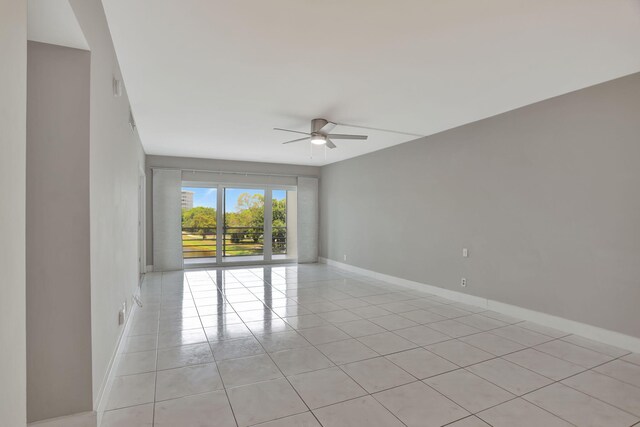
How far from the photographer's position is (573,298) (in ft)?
11.3

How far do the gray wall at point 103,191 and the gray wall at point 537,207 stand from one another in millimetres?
4188

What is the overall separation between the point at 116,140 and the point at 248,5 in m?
1.60

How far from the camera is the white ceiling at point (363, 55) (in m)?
2.11

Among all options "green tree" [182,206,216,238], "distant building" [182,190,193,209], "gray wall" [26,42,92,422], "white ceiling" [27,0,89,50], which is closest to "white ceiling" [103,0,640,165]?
"white ceiling" [27,0,89,50]

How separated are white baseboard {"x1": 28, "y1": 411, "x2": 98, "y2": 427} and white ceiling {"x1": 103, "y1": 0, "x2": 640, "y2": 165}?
7.90 ft

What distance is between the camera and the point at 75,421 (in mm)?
1759

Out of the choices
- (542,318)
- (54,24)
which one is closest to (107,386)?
(54,24)

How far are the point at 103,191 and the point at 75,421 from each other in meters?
1.33

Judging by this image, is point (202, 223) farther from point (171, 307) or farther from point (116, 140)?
point (116, 140)

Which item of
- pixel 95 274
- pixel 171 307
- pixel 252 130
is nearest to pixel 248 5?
pixel 95 274

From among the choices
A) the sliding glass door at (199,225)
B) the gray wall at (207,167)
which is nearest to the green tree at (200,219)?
the sliding glass door at (199,225)

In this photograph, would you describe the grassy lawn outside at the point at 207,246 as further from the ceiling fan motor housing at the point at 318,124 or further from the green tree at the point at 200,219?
the ceiling fan motor housing at the point at 318,124

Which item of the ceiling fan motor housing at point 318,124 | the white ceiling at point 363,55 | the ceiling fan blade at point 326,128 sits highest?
the white ceiling at point 363,55

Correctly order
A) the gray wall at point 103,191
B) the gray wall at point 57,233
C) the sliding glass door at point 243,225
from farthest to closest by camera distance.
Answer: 1. the sliding glass door at point 243,225
2. the gray wall at point 103,191
3. the gray wall at point 57,233
